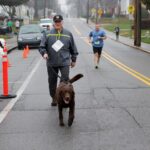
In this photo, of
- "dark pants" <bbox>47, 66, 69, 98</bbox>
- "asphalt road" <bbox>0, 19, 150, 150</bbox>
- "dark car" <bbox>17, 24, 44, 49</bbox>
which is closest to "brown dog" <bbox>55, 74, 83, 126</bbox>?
"asphalt road" <bbox>0, 19, 150, 150</bbox>

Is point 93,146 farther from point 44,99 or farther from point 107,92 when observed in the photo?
point 107,92

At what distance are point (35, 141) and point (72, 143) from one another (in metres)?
0.59

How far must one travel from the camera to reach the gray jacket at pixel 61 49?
10.5m

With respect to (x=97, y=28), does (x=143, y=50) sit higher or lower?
lower

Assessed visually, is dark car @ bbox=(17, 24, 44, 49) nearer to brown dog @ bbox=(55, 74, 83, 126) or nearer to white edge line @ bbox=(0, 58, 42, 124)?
white edge line @ bbox=(0, 58, 42, 124)

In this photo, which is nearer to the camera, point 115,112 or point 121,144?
point 121,144

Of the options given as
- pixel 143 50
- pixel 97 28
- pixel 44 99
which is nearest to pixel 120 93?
pixel 44 99

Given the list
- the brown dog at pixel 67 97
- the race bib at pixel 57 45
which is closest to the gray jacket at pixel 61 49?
the race bib at pixel 57 45

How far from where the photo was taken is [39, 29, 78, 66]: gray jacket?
10.5m

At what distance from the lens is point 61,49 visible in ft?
34.8

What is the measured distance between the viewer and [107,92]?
13.7 meters

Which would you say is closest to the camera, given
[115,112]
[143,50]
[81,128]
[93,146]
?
[93,146]

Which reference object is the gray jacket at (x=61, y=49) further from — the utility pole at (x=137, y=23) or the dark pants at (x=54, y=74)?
the utility pole at (x=137, y=23)

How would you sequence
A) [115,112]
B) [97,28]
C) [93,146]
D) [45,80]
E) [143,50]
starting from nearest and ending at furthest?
[93,146] < [115,112] < [45,80] < [97,28] < [143,50]
